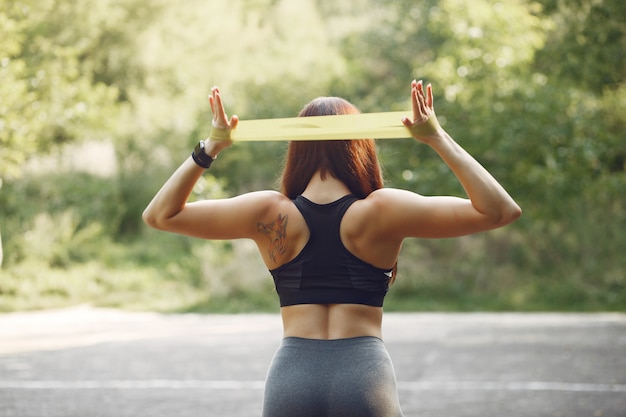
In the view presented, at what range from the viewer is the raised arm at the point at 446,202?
9.20ft

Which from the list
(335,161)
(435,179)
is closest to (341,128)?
(335,161)

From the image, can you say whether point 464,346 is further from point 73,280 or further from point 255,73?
point 255,73

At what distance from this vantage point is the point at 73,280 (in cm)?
1770

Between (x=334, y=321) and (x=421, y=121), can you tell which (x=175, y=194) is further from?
(x=421, y=121)

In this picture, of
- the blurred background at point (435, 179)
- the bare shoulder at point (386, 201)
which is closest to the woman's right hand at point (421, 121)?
the bare shoulder at point (386, 201)

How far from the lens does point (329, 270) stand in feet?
9.58

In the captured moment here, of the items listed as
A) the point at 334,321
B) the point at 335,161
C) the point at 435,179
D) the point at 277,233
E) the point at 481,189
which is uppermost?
the point at 435,179

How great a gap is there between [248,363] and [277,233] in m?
8.29

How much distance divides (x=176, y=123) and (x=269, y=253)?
76.7 feet

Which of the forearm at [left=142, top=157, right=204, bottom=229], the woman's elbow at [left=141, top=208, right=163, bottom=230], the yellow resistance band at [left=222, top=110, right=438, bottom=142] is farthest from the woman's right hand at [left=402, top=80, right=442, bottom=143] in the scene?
Answer: the woman's elbow at [left=141, top=208, right=163, bottom=230]

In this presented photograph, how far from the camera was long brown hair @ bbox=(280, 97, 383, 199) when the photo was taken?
3.02 m

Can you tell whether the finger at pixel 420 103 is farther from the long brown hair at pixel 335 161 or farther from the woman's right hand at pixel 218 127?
the woman's right hand at pixel 218 127

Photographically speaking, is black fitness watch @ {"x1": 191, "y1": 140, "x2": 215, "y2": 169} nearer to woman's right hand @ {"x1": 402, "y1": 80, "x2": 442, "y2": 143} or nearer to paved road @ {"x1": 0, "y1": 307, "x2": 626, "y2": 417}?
woman's right hand @ {"x1": 402, "y1": 80, "x2": 442, "y2": 143}

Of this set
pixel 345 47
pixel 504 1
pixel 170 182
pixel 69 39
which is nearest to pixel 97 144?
pixel 69 39
